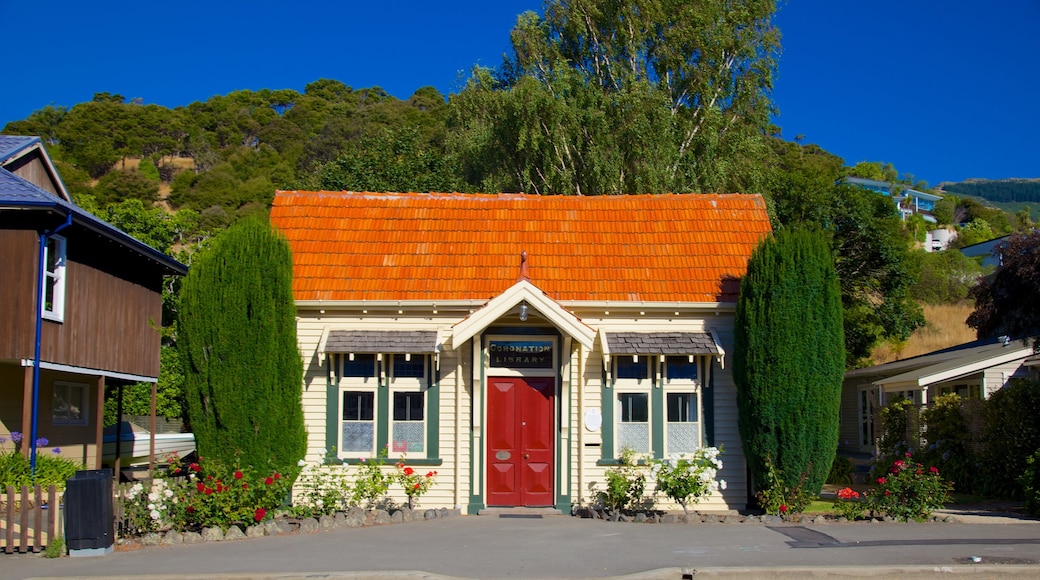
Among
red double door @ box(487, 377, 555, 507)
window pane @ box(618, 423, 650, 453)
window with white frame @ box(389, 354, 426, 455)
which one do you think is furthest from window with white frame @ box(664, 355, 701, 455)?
window with white frame @ box(389, 354, 426, 455)

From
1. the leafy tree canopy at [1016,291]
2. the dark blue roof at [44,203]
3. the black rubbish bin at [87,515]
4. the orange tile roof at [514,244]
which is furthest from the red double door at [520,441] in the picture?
the leafy tree canopy at [1016,291]

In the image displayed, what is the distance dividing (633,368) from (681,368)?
2.72 feet

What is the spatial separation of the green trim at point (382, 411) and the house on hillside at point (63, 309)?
5.48 metres

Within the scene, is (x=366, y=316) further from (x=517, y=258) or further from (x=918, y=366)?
(x=918, y=366)

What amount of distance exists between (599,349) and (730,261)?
3179 mm

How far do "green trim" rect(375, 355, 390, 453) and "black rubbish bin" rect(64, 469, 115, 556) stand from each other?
17.2 feet

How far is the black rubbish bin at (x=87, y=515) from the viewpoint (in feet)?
38.6

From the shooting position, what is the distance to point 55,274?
17781 mm

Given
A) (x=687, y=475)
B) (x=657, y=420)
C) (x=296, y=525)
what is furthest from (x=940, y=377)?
(x=296, y=525)

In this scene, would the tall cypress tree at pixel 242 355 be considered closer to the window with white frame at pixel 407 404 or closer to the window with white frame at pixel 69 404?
the window with white frame at pixel 407 404

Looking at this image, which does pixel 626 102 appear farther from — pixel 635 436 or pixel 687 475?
pixel 687 475

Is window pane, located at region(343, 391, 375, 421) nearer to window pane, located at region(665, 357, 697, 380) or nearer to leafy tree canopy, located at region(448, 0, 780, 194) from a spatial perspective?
window pane, located at region(665, 357, 697, 380)

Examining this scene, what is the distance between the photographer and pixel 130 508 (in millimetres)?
12867

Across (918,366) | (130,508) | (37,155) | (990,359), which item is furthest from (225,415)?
(918,366)
